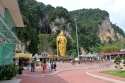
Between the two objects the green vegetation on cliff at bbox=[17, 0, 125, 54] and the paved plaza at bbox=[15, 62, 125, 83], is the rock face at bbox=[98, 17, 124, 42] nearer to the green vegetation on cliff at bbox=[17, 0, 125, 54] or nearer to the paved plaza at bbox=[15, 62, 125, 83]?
the green vegetation on cliff at bbox=[17, 0, 125, 54]

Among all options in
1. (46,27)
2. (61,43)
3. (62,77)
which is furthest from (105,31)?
(62,77)

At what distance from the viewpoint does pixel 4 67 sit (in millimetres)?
9641

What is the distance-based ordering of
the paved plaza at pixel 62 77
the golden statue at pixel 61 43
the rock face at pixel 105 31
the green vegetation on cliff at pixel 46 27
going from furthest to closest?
1. the rock face at pixel 105 31
2. the green vegetation on cliff at pixel 46 27
3. the golden statue at pixel 61 43
4. the paved plaza at pixel 62 77

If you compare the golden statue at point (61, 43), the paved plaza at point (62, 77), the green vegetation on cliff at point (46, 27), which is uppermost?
the green vegetation on cliff at point (46, 27)

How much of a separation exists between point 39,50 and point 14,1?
40.0 metres

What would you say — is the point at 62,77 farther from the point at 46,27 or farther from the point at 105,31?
the point at 105,31

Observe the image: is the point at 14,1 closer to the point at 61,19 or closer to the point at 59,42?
the point at 59,42

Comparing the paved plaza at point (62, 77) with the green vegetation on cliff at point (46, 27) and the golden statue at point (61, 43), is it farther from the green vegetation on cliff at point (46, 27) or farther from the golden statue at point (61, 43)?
the golden statue at point (61, 43)

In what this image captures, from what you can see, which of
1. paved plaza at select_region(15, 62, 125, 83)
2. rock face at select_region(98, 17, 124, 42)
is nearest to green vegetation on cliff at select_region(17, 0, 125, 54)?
rock face at select_region(98, 17, 124, 42)

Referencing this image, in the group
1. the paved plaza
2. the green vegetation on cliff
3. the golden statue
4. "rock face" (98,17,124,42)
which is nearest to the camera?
the paved plaza

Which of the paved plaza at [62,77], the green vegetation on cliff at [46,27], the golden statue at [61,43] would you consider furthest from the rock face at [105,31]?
the paved plaza at [62,77]

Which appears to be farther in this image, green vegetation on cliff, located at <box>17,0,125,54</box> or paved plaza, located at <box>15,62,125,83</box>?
green vegetation on cliff, located at <box>17,0,125,54</box>

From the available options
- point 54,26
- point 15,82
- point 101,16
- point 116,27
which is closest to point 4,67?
point 15,82

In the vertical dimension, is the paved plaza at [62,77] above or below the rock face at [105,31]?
below
